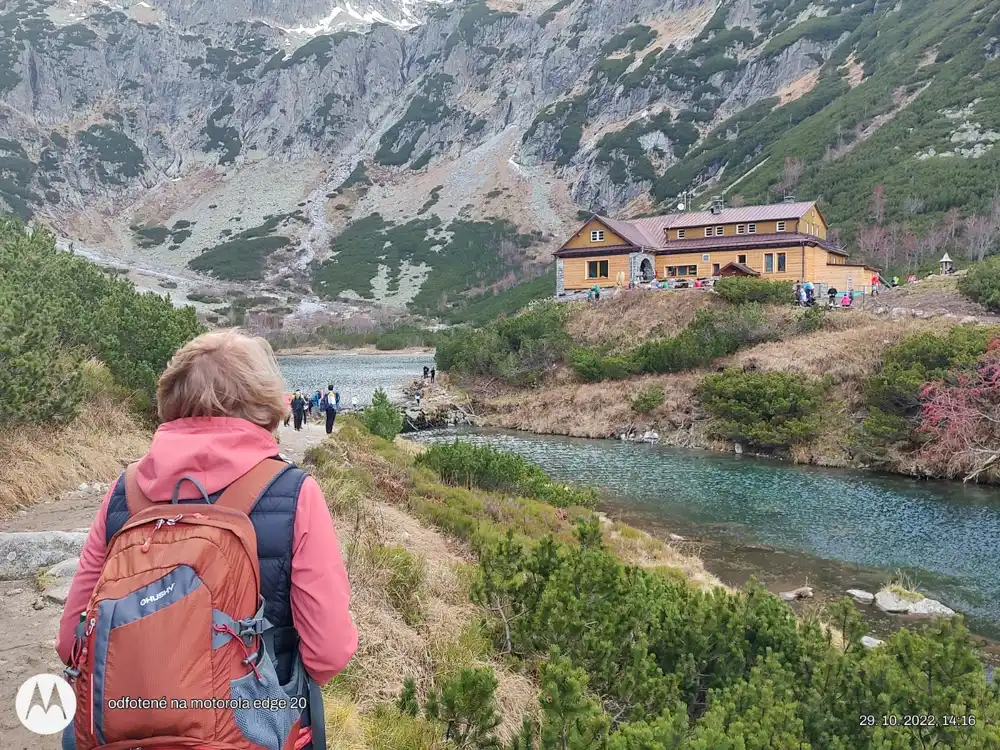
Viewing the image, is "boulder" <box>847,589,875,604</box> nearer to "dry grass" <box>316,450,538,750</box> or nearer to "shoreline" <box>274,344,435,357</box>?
"dry grass" <box>316,450,538,750</box>

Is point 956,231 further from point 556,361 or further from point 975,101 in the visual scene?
point 556,361

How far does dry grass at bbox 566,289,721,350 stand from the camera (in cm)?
3747

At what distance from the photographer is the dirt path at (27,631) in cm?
390

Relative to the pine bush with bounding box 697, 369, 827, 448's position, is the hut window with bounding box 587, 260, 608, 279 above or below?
above

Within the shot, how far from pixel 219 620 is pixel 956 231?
2588 inches

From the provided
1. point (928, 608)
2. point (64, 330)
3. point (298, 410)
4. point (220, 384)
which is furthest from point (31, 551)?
point (298, 410)

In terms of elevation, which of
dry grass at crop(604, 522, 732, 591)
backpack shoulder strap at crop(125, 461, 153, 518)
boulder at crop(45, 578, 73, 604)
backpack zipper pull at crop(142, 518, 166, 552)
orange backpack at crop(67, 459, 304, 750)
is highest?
backpack shoulder strap at crop(125, 461, 153, 518)

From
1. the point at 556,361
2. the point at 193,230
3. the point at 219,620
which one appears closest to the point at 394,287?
the point at 193,230

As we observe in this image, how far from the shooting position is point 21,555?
20.8ft

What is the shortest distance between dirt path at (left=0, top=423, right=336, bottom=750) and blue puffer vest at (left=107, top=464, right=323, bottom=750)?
2611 millimetres

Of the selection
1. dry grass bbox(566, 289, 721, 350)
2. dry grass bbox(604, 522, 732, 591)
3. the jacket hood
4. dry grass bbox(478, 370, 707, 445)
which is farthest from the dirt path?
dry grass bbox(566, 289, 721, 350)

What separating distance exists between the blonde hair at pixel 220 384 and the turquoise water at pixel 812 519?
1273cm

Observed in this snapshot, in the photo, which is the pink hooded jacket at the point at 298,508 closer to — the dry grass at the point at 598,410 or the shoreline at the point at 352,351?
the dry grass at the point at 598,410

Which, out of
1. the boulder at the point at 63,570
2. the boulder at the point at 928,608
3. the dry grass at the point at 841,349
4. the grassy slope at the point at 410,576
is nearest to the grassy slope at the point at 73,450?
the boulder at the point at 63,570
